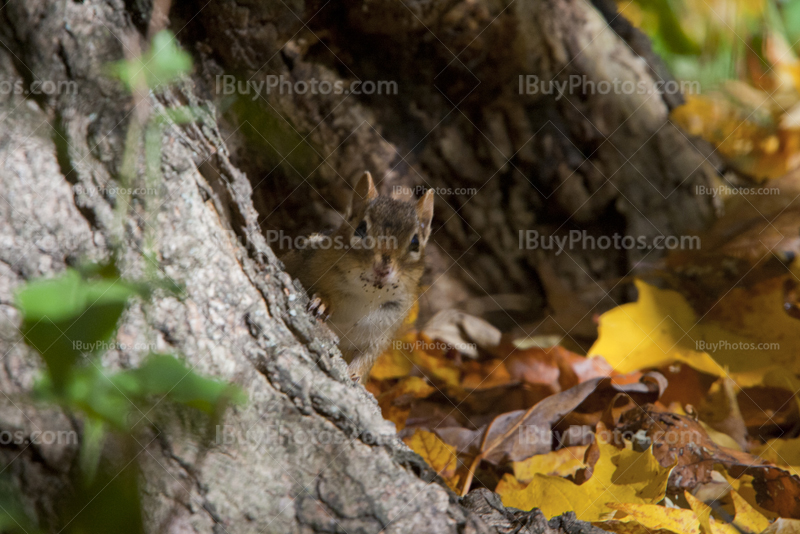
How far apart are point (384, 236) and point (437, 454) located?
1133 mm

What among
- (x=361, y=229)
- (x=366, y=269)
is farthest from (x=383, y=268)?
(x=361, y=229)

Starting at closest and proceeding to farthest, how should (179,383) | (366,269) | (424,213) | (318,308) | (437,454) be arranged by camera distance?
(179,383)
(437,454)
(318,308)
(366,269)
(424,213)

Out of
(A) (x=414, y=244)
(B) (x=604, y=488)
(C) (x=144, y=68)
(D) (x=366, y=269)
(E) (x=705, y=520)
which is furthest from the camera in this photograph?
(A) (x=414, y=244)

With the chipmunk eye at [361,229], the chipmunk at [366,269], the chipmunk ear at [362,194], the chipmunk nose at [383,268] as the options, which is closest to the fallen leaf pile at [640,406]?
the chipmunk at [366,269]

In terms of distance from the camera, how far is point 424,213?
337 centimetres

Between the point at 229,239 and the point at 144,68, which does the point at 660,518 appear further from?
the point at 144,68

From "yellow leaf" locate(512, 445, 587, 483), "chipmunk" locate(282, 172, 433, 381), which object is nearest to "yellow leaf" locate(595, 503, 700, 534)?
"yellow leaf" locate(512, 445, 587, 483)

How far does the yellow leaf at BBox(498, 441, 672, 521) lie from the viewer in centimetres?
199

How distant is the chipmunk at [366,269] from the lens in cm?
299

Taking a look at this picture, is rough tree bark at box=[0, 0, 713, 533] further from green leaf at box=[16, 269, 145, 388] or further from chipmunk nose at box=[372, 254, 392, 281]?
chipmunk nose at box=[372, 254, 392, 281]

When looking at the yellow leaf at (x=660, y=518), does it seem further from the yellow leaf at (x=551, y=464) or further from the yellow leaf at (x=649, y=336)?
the yellow leaf at (x=649, y=336)

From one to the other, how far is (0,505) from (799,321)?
3.40 m

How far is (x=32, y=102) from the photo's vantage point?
5.54ft

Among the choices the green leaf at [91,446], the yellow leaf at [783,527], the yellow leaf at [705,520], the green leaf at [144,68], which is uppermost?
the yellow leaf at [783,527]
